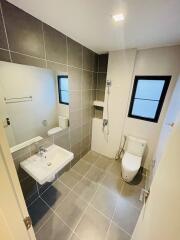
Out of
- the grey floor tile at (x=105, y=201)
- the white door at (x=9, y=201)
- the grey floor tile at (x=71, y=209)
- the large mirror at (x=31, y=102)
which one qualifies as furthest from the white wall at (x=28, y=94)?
the grey floor tile at (x=105, y=201)

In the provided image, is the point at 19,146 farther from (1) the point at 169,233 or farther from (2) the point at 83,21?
(2) the point at 83,21

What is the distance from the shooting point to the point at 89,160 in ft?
8.64

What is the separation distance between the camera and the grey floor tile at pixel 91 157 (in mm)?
2632

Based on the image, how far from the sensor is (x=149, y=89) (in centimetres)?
209

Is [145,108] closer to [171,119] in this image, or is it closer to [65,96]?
[171,119]

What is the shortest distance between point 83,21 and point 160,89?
5.38 ft

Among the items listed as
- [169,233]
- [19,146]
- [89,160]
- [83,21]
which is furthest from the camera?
[89,160]

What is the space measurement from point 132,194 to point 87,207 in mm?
802

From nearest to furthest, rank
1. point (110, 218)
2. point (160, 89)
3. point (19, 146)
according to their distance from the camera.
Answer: point (19, 146), point (110, 218), point (160, 89)

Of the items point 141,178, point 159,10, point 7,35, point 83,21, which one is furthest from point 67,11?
point 141,178

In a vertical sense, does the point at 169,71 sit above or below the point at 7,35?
below

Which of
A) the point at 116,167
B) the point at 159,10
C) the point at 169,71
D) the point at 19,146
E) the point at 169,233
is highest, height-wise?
the point at 159,10

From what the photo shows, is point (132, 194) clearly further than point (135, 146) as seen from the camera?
No

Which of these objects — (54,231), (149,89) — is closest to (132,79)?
(149,89)
